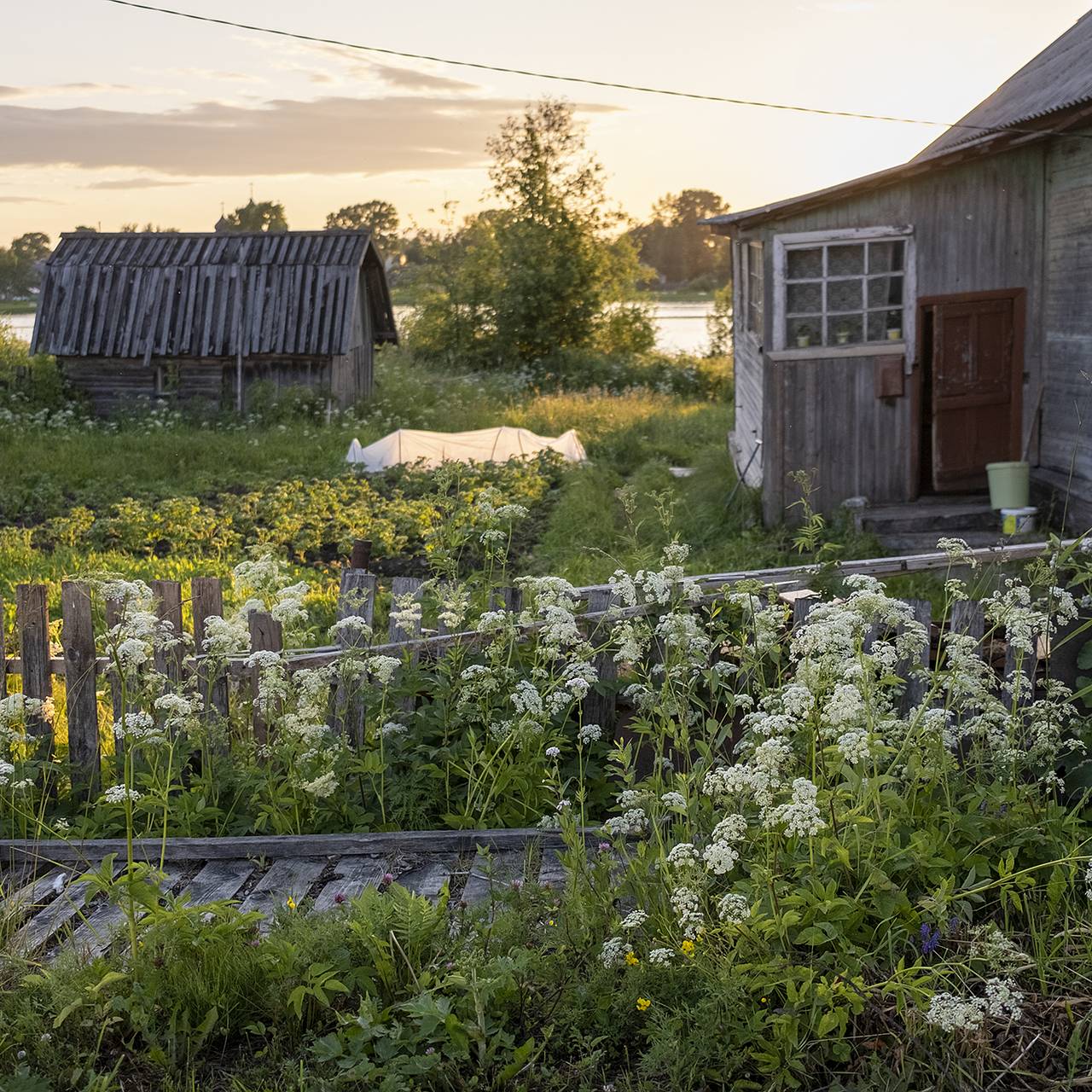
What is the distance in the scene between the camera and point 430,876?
4.71 meters

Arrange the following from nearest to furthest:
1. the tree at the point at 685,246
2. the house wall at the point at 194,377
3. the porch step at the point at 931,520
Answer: the porch step at the point at 931,520 < the house wall at the point at 194,377 < the tree at the point at 685,246

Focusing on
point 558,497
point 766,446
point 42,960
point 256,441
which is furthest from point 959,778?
point 256,441

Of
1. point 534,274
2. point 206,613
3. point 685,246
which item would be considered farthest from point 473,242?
point 685,246

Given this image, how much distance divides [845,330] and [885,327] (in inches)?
16.4

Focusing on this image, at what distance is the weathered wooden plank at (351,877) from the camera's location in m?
4.55

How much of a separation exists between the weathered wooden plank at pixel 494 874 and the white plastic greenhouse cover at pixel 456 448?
13.2m

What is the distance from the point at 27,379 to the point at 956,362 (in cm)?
1878

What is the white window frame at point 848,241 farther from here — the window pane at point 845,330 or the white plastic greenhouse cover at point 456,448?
the white plastic greenhouse cover at point 456,448

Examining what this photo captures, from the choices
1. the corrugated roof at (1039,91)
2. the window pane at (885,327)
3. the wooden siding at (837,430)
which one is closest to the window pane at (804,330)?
the wooden siding at (837,430)

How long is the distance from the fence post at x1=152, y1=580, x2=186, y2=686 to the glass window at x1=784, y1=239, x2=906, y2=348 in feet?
29.0

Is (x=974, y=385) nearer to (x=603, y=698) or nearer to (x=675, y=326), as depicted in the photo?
(x=603, y=698)

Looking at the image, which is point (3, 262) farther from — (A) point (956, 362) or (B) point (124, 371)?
(A) point (956, 362)

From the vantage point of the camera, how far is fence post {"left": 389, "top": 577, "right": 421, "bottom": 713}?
5.59 m

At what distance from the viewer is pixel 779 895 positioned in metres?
3.80
